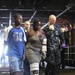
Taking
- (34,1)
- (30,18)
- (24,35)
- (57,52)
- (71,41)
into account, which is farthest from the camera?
(30,18)

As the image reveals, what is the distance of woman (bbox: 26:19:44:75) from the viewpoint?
512 centimetres

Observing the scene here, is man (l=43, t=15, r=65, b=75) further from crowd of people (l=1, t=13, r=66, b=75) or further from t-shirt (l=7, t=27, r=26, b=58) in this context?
t-shirt (l=7, t=27, r=26, b=58)

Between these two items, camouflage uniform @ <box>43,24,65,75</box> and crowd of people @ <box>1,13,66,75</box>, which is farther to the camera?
camouflage uniform @ <box>43,24,65,75</box>

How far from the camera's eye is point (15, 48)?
15.8 feet

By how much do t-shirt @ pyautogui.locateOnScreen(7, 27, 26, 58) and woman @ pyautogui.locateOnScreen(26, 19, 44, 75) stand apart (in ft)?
1.07

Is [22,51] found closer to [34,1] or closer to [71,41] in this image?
[71,41]

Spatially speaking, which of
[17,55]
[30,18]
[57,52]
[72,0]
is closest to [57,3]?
[72,0]

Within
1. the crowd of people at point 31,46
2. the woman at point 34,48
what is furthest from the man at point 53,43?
the woman at point 34,48

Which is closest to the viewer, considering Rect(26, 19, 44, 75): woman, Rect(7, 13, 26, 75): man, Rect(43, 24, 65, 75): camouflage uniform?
Rect(7, 13, 26, 75): man

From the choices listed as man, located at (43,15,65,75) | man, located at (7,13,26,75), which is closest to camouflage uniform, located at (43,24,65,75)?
man, located at (43,15,65,75)

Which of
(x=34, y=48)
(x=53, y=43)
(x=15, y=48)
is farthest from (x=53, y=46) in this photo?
(x=15, y=48)

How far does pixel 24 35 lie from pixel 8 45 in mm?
370

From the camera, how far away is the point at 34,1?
18359mm

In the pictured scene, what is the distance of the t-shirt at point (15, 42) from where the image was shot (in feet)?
15.8
